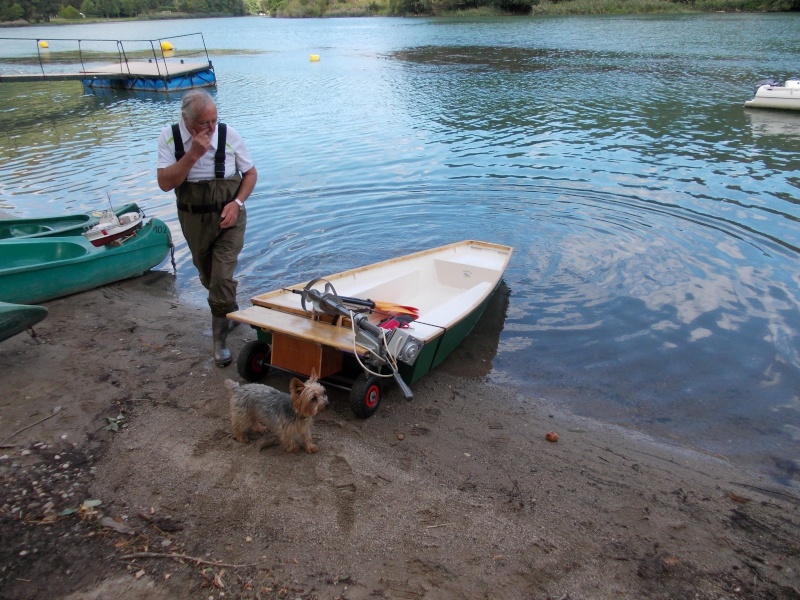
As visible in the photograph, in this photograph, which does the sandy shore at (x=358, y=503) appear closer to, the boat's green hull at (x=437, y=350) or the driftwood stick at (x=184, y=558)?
the driftwood stick at (x=184, y=558)

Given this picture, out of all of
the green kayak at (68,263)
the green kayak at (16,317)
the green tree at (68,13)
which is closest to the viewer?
the green kayak at (16,317)

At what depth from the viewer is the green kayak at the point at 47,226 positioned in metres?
8.57

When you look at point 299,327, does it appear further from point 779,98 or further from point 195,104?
point 779,98

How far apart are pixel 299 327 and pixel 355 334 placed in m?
0.59

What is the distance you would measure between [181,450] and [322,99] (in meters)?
23.0

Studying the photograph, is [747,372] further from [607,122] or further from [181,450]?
[607,122]

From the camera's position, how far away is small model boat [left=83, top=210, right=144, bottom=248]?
350 inches

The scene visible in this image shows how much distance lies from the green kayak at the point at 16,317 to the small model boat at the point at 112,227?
3.08 metres

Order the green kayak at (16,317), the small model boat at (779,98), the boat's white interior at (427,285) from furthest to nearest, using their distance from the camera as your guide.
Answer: the small model boat at (779,98), the boat's white interior at (427,285), the green kayak at (16,317)

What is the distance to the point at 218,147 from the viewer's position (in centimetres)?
532

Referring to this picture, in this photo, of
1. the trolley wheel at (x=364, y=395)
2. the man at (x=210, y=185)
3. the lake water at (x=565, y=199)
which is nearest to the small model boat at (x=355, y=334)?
the trolley wheel at (x=364, y=395)

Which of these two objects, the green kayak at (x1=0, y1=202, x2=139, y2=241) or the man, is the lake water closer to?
the green kayak at (x1=0, y1=202, x2=139, y2=241)

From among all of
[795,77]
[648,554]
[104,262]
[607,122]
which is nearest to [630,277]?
[648,554]

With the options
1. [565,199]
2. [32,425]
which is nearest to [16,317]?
[32,425]
